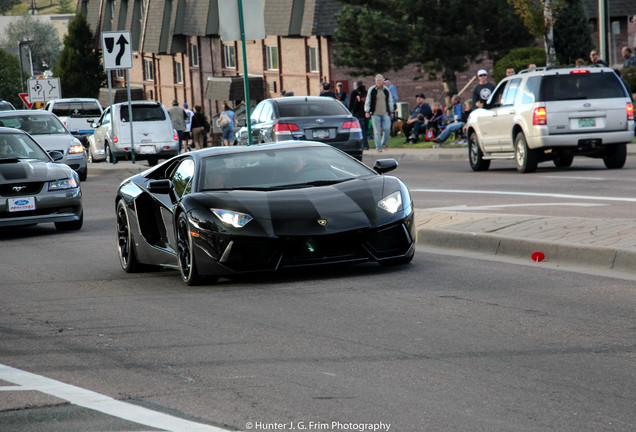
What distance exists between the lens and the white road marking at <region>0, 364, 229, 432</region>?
5391 mm

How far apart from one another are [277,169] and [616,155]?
12.1m

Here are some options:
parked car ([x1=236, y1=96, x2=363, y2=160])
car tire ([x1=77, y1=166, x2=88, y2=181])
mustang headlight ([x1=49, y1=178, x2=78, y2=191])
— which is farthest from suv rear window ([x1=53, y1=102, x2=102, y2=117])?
mustang headlight ([x1=49, y1=178, x2=78, y2=191])

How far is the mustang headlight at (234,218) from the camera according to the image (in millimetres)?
9844

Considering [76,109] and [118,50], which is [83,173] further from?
[76,109]

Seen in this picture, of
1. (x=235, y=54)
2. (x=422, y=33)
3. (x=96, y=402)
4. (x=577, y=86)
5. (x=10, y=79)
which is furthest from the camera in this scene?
(x=10, y=79)

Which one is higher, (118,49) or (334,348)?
(118,49)

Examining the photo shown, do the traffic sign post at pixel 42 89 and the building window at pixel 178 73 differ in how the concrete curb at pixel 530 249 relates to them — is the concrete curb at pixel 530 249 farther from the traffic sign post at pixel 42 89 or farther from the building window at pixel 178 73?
the building window at pixel 178 73

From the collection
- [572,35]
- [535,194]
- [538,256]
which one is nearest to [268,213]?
[538,256]

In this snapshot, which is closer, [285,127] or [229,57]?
[285,127]

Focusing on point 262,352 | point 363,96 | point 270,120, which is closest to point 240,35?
point 270,120

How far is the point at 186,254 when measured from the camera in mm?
10367

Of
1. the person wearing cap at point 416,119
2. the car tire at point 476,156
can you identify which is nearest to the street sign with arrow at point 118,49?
the person wearing cap at point 416,119

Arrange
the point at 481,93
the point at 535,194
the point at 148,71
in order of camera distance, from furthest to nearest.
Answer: the point at 148,71 → the point at 481,93 → the point at 535,194

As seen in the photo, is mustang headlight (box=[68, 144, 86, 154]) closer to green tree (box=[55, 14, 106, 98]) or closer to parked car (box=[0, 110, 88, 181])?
parked car (box=[0, 110, 88, 181])
